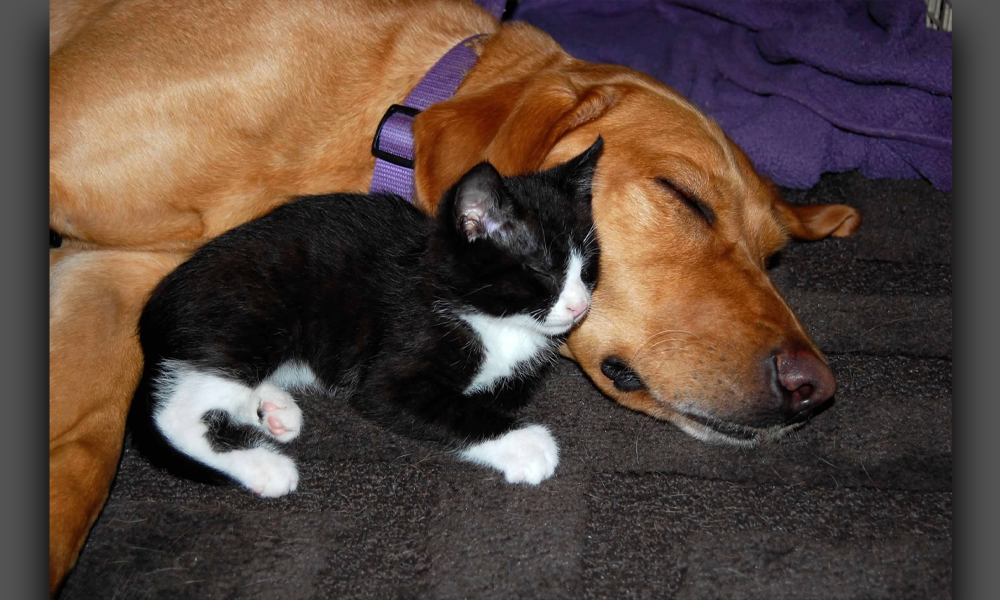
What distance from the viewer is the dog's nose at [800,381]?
2.01 m

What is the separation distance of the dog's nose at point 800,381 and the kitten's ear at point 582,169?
0.62m

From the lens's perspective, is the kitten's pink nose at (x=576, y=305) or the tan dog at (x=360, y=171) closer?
the kitten's pink nose at (x=576, y=305)

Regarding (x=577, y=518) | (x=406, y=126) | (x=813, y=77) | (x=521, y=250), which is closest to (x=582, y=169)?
(x=521, y=250)

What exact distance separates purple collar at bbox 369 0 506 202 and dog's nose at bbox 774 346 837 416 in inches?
42.3

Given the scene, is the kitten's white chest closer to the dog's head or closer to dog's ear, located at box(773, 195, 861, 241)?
the dog's head

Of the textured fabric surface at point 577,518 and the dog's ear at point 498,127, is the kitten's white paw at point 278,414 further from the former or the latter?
the dog's ear at point 498,127

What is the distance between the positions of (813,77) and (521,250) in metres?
2.07

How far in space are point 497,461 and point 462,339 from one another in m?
0.31

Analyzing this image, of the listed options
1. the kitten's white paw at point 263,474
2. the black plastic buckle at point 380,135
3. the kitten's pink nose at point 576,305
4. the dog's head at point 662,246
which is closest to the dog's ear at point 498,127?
the dog's head at point 662,246

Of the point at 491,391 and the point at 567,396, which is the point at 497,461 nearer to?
the point at 491,391

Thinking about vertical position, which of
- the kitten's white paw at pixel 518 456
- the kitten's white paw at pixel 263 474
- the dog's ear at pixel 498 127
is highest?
the dog's ear at pixel 498 127

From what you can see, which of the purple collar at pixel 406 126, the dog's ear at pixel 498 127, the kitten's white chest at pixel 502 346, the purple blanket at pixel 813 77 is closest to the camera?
the kitten's white chest at pixel 502 346

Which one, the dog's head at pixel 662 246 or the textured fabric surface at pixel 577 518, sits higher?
the dog's head at pixel 662 246

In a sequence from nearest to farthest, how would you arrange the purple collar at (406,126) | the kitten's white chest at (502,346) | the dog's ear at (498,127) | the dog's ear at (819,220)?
1. the kitten's white chest at (502,346)
2. the dog's ear at (498,127)
3. the purple collar at (406,126)
4. the dog's ear at (819,220)
